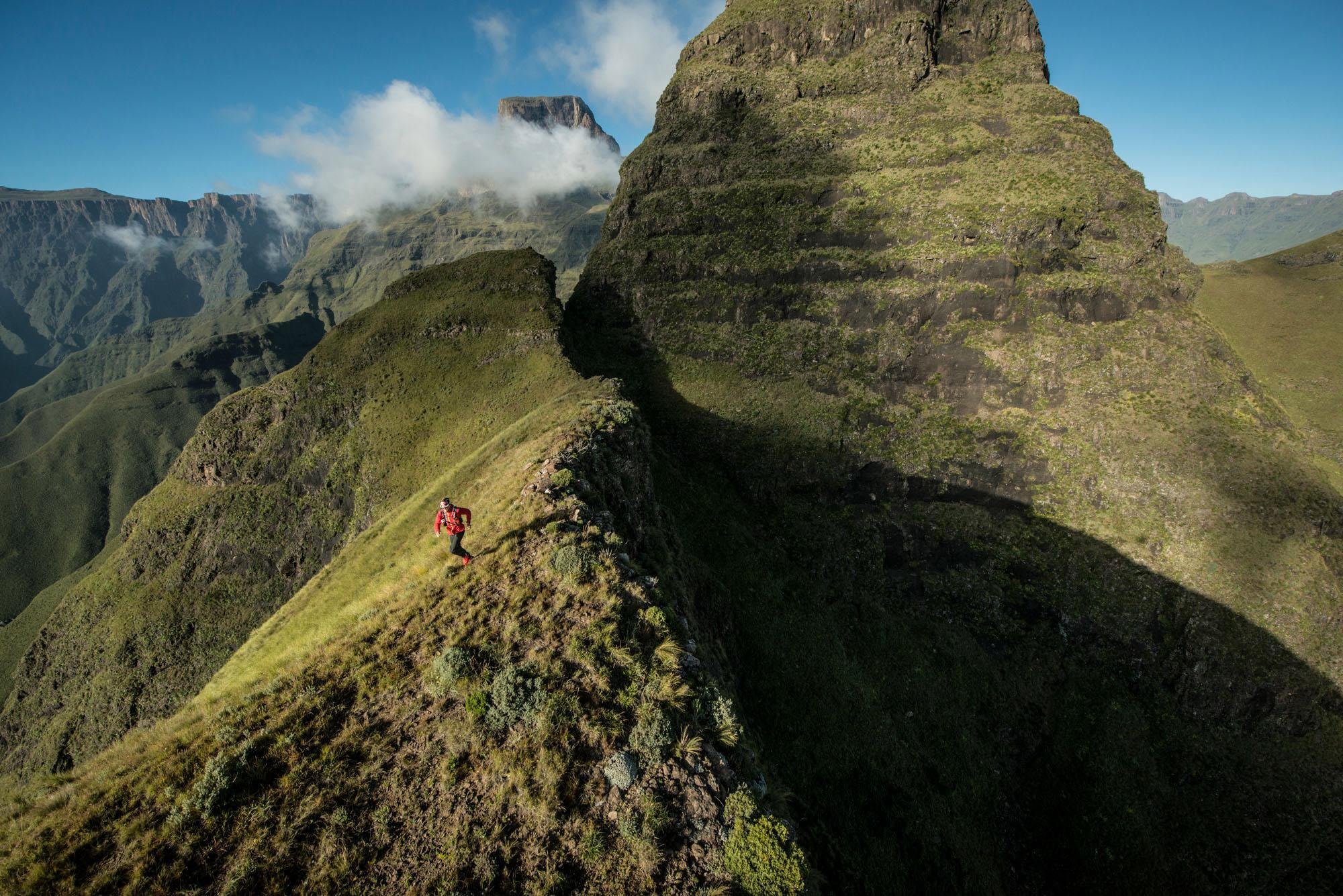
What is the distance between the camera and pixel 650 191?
243 feet

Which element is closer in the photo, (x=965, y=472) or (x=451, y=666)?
(x=451, y=666)

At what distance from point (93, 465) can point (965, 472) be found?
224m

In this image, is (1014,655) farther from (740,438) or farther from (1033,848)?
(740,438)

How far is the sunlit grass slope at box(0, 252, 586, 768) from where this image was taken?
49750 mm

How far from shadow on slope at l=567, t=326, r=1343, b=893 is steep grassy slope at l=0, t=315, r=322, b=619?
166 meters

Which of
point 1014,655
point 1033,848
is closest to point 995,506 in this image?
point 1014,655

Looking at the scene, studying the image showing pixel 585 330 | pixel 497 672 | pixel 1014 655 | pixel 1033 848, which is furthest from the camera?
pixel 585 330

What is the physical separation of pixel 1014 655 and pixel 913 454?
808 inches

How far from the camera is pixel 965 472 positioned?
51.8 metres

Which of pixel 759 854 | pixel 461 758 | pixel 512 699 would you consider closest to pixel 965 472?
pixel 759 854

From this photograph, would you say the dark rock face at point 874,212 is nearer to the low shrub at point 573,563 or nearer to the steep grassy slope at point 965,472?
the steep grassy slope at point 965,472

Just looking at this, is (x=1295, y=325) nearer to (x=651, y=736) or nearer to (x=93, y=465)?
(x=651, y=736)

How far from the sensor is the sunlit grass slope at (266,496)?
49.8 meters

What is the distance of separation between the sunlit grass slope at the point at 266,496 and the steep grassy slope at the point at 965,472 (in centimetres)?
1542
